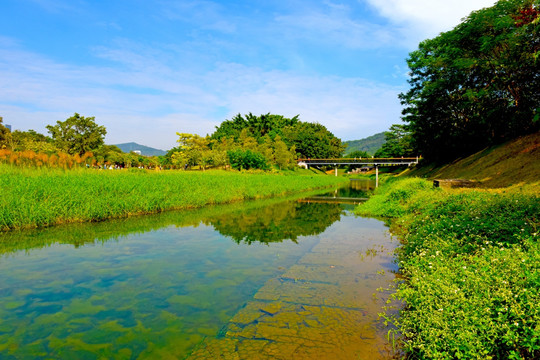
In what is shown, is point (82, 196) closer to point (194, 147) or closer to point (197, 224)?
point (197, 224)

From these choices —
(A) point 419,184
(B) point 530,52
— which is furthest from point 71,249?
(B) point 530,52

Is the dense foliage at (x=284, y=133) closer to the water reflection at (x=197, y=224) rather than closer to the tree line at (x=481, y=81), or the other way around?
the tree line at (x=481, y=81)

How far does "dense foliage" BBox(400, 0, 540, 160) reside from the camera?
26692 mm

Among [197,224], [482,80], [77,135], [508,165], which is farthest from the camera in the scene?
[77,135]

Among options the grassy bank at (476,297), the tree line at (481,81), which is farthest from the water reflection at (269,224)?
the tree line at (481,81)

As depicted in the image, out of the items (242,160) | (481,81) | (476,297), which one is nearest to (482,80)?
(481,81)

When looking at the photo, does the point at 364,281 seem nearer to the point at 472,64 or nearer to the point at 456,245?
the point at 456,245

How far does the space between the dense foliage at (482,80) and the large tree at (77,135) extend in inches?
2311

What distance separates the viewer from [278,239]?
39.4 ft

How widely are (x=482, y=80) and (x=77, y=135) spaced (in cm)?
6577

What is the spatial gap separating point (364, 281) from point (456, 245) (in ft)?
6.67

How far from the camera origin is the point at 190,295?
21.2ft

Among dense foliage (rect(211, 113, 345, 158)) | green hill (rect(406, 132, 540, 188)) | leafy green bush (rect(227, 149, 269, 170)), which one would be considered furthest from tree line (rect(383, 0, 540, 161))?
dense foliage (rect(211, 113, 345, 158))

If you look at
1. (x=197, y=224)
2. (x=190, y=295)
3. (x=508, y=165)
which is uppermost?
(x=508, y=165)
